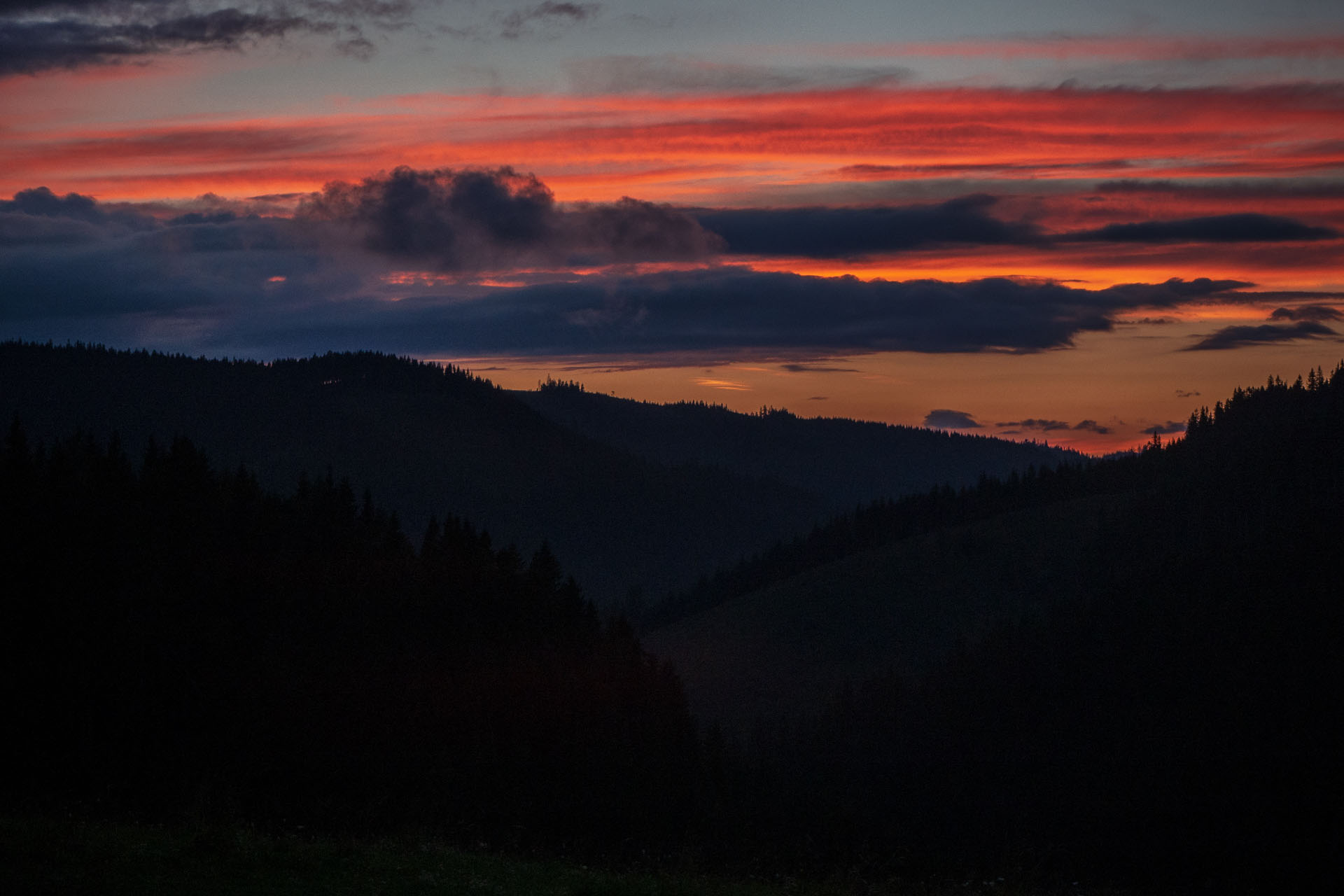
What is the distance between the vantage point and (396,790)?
53.6m

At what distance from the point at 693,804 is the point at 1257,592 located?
13508cm

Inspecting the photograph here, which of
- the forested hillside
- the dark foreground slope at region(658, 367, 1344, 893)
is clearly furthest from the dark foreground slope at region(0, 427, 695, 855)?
the dark foreground slope at region(658, 367, 1344, 893)

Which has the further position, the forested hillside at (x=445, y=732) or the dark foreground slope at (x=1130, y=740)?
the dark foreground slope at (x=1130, y=740)

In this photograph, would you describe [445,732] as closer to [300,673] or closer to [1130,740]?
[300,673]

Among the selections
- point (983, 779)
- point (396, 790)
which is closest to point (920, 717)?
point (983, 779)

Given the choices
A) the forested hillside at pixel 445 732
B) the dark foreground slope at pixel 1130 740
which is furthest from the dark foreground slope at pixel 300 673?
the dark foreground slope at pixel 1130 740

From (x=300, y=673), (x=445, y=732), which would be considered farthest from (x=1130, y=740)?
(x=300, y=673)

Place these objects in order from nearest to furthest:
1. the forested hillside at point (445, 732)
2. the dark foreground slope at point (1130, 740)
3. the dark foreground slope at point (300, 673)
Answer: the forested hillside at point (445, 732) → the dark foreground slope at point (300, 673) → the dark foreground slope at point (1130, 740)

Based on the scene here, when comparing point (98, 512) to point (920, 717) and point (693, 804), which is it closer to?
point (693, 804)

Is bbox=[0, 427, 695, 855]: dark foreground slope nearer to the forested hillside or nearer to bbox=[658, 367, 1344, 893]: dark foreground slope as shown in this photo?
the forested hillside

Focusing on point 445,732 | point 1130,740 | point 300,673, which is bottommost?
point 1130,740

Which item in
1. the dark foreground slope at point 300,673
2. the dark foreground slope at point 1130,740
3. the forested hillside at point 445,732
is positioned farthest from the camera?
the dark foreground slope at point 1130,740

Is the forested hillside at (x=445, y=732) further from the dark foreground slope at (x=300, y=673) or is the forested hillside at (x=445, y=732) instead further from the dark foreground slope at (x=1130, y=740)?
the dark foreground slope at (x=1130, y=740)

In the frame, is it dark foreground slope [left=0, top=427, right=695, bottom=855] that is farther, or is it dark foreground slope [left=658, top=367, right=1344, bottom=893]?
dark foreground slope [left=658, top=367, right=1344, bottom=893]
